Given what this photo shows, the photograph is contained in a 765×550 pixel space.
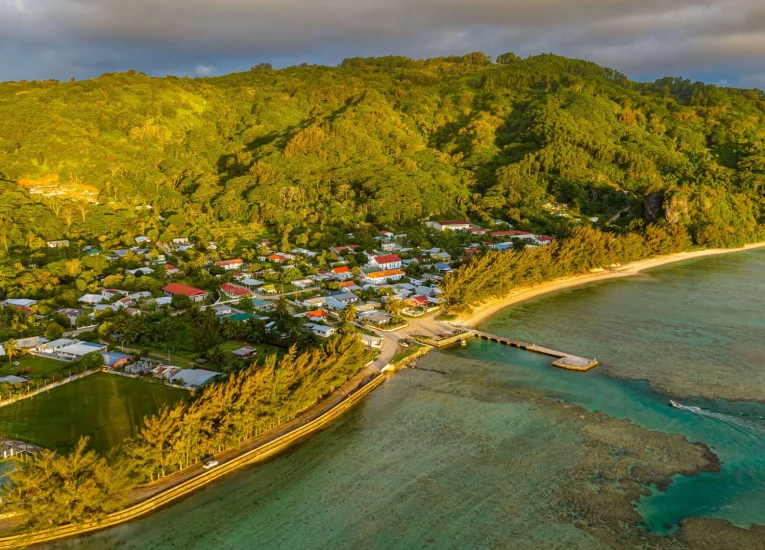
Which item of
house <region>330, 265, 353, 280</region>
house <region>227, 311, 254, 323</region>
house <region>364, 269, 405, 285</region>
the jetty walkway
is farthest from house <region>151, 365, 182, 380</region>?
house <region>330, 265, 353, 280</region>

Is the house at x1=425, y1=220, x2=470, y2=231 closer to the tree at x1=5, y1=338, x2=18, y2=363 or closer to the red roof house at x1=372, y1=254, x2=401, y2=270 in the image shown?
the red roof house at x1=372, y1=254, x2=401, y2=270

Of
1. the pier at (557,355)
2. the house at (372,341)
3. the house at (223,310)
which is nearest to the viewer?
the pier at (557,355)

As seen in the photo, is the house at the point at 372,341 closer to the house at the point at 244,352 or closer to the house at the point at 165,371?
the house at the point at 244,352

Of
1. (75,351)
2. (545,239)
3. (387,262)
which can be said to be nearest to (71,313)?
(75,351)

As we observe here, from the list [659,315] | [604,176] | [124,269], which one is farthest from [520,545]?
[604,176]

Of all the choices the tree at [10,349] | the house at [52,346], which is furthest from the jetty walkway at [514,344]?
the tree at [10,349]

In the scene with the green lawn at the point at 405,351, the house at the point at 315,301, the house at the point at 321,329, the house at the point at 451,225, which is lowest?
the green lawn at the point at 405,351

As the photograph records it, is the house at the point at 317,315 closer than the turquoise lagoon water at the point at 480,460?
No
